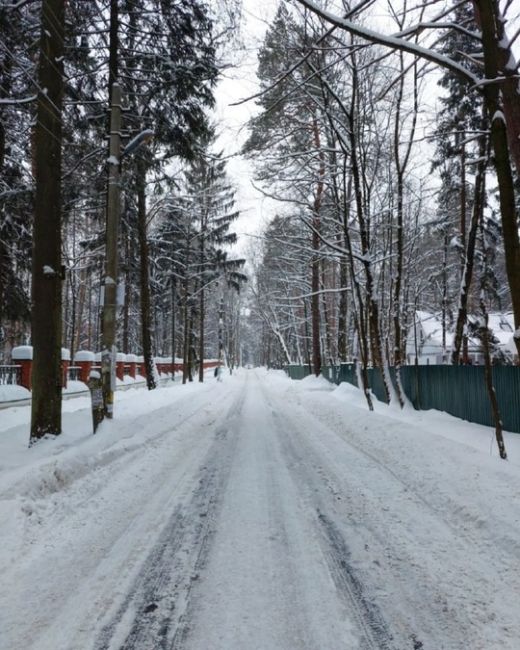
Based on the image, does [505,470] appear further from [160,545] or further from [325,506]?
[160,545]

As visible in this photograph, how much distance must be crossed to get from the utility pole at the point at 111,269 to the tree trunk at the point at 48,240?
112 centimetres

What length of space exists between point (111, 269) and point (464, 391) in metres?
8.65

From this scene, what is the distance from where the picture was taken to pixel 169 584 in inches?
121

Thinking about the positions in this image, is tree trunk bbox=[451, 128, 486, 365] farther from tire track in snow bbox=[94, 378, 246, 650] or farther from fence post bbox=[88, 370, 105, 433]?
fence post bbox=[88, 370, 105, 433]

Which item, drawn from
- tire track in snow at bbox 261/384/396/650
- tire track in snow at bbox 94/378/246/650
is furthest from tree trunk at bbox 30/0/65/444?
tire track in snow at bbox 261/384/396/650

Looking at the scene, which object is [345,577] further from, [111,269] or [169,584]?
[111,269]

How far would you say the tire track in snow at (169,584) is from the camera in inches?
98.0

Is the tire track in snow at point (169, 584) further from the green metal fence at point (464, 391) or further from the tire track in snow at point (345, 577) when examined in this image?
the green metal fence at point (464, 391)

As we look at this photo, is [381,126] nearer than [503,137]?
No

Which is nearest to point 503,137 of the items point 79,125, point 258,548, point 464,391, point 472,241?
point 472,241

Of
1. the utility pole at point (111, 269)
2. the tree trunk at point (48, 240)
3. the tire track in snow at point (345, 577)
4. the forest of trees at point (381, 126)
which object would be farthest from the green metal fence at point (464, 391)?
the tree trunk at point (48, 240)

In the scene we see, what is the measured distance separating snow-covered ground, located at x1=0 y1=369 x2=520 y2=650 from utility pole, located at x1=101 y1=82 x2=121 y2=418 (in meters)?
1.87

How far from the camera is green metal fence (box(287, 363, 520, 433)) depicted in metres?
9.18

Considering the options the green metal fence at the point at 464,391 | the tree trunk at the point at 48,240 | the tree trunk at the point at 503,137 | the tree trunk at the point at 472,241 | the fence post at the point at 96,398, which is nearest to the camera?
the tree trunk at the point at 503,137
